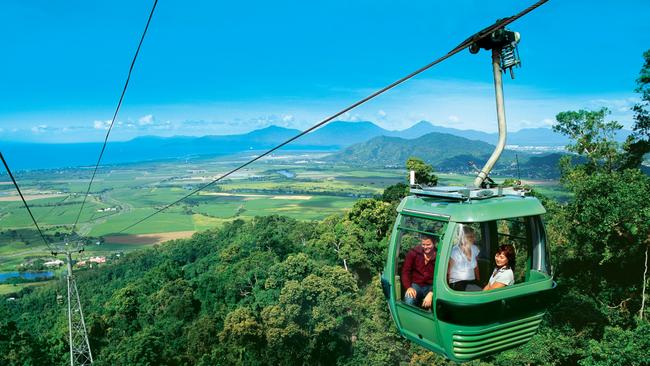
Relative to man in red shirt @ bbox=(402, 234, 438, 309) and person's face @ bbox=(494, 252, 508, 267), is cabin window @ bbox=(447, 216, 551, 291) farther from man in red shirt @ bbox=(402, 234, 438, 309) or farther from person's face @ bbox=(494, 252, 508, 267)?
man in red shirt @ bbox=(402, 234, 438, 309)

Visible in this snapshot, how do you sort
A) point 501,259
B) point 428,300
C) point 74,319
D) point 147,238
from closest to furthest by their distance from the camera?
point 428,300
point 501,259
point 74,319
point 147,238

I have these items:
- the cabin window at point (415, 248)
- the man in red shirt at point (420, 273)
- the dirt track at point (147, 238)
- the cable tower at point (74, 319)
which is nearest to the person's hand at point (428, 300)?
the man in red shirt at point (420, 273)

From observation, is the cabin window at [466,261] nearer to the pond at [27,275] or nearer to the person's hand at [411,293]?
the person's hand at [411,293]

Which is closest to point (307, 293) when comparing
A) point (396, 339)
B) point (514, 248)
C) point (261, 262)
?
point (396, 339)

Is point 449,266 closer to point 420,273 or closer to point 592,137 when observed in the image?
point 420,273

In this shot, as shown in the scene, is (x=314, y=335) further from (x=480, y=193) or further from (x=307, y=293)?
(x=480, y=193)

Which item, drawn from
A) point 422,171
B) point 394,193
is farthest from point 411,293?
point 394,193
